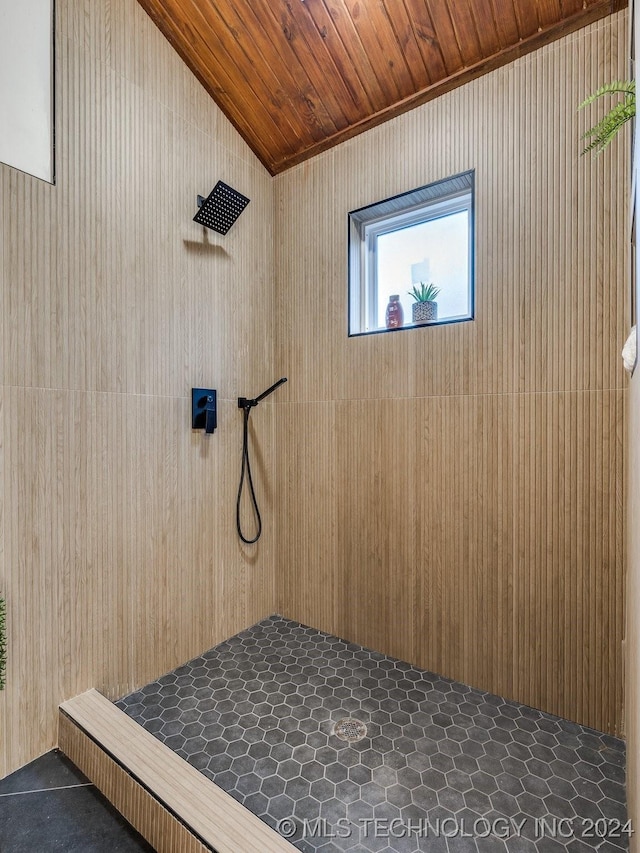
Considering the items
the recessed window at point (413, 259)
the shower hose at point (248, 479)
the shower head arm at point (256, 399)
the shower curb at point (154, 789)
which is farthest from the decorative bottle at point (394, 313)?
the shower curb at point (154, 789)

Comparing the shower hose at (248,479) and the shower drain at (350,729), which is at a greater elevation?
the shower hose at (248,479)

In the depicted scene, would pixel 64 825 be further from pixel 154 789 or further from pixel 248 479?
pixel 248 479

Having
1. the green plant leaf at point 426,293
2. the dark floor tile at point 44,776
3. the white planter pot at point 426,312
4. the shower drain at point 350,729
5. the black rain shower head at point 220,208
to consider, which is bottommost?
the dark floor tile at point 44,776

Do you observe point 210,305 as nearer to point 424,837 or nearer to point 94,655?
point 94,655

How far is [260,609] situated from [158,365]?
4.46 feet

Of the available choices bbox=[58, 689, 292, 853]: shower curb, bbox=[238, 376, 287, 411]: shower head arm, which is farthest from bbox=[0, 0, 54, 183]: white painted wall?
bbox=[58, 689, 292, 853]: shower curb

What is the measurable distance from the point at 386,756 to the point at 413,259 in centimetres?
197

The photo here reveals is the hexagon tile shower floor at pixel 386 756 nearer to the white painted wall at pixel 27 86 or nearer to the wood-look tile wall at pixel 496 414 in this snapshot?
the wood-look tile wall at pixel 496 414

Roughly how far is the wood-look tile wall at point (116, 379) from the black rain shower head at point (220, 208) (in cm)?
6

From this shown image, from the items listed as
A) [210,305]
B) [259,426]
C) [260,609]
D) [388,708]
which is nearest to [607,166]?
[210,305]

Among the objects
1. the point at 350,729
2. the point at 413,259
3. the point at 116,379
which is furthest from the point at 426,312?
the point at 350,729

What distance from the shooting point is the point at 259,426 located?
7.61 feet

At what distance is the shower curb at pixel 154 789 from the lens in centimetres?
107

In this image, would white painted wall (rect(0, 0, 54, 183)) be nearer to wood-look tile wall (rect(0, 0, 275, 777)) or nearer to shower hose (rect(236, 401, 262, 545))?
wood-look tile wall (rect(0, 0, 275, 777))
